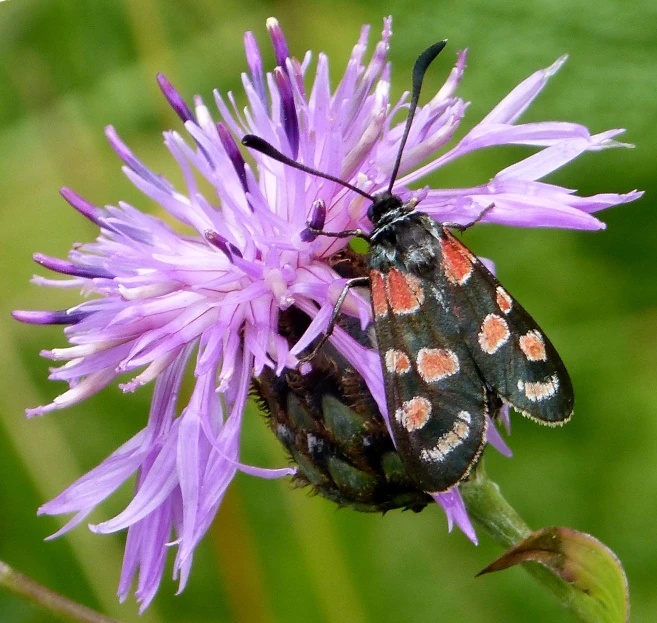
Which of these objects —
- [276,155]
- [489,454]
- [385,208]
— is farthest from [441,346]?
[489,454]

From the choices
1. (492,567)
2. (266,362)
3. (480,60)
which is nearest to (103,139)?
(480,60)

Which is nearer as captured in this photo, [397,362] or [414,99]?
[397,362]

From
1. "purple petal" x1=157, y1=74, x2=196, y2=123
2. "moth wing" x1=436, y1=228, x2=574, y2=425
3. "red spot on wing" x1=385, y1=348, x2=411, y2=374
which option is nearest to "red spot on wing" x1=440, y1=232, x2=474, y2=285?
"moth wing" x1=436, y1=228, x2=574, y2=425

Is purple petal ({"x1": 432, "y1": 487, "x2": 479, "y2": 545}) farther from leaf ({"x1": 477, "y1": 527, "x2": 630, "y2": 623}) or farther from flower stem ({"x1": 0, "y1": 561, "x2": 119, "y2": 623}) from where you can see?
flower stem ({"x1": 0, "y1": 561, "x2": 119, "y2": 623})

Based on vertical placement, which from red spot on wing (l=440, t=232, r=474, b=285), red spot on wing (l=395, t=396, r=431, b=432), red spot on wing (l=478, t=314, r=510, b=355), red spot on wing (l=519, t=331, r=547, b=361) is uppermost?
red spot on wing (l=440, t=232, r=474, b=285)

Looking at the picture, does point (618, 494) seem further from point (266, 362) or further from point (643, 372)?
point (266, 362)

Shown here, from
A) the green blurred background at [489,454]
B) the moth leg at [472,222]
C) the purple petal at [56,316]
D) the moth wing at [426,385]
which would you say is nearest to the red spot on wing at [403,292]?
the moth wing at [426,385]

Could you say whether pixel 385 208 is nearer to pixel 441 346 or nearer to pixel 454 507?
pixel 441 346

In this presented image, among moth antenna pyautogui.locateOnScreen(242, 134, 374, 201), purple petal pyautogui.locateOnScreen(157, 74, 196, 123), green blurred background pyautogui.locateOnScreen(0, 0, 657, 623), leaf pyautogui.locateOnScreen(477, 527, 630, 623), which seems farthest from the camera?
green blurred background pyautogui.locateOnScreen(0, 0, 657, 623)
